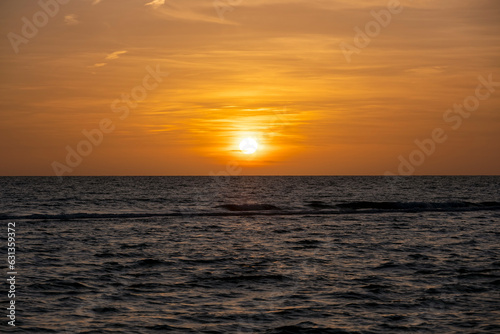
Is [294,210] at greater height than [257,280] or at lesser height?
greater

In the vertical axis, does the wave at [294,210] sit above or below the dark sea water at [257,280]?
above

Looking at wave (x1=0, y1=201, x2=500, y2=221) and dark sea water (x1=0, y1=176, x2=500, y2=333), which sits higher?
wave (x1=0, y1=201, x2=500, y2=221)

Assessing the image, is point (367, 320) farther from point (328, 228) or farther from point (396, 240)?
point (328, 228)

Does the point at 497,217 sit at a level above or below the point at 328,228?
above

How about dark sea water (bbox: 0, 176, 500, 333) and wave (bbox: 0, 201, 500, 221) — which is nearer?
dark sea water (bbox: 0, 176, 500, 333)

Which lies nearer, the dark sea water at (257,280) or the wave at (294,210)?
the dark sea water at (257,280)

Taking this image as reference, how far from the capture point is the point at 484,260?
28734mm

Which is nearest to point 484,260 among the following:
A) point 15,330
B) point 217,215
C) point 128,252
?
point 128,252

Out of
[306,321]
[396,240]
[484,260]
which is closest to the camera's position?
[306,321]

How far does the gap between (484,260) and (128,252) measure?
19.4m

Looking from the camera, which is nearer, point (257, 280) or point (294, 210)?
point (257, 280)

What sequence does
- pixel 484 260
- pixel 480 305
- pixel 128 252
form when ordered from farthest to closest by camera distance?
pixel 128 252 < pixel 484 260 < pixel 480 305

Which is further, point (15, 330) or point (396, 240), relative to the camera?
point (396, 240)

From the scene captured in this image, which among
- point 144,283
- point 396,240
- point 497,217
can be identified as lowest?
point 144,283
